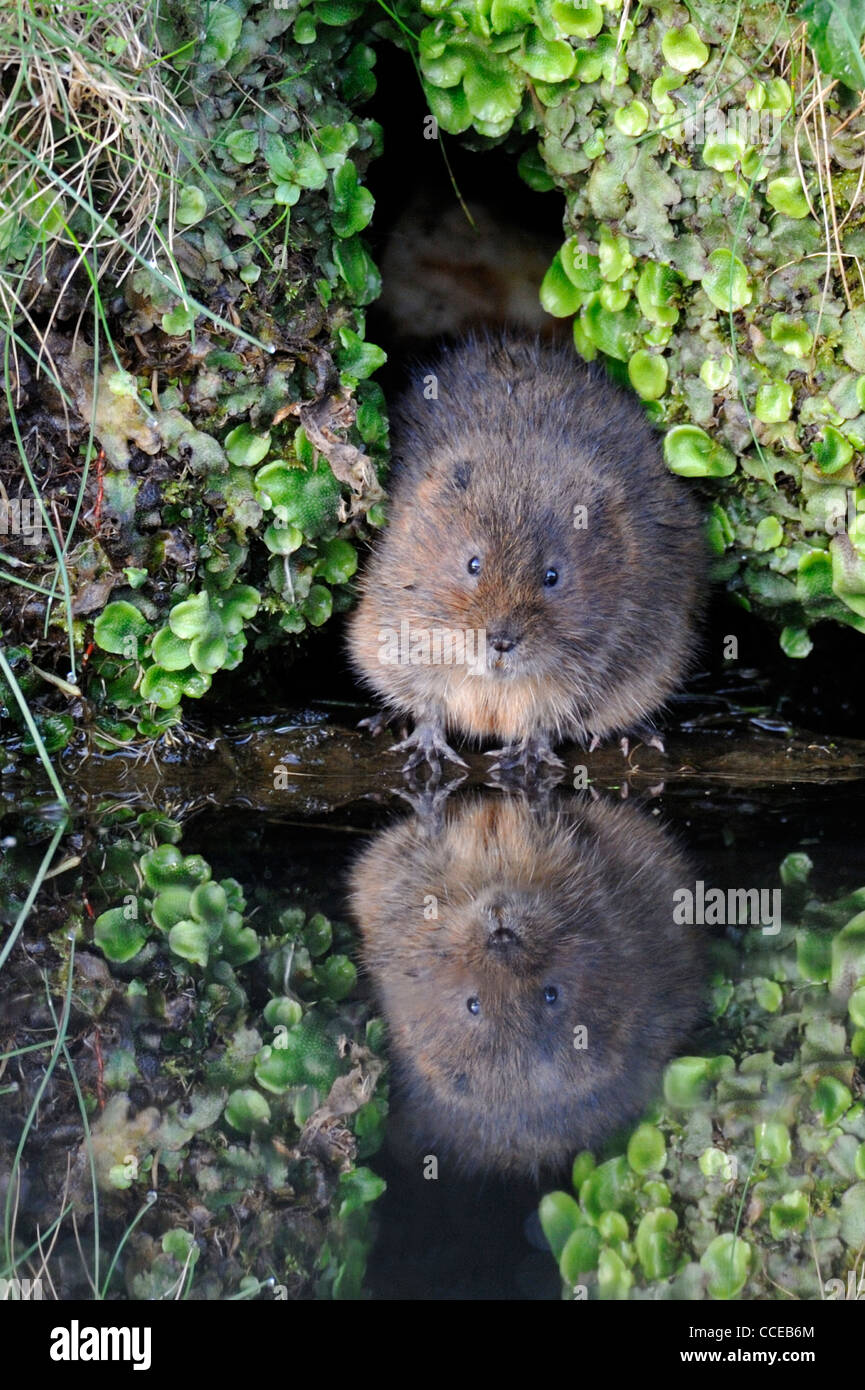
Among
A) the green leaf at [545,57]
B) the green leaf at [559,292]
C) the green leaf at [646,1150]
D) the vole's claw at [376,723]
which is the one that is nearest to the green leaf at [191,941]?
the green leaf at [646,1150]

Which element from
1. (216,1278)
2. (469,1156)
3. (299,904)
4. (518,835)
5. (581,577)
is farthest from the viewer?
(581,577)

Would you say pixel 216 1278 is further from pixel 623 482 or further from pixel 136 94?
pixel 623 482

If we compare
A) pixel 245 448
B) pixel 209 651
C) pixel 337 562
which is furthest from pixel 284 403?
pixel 209 651

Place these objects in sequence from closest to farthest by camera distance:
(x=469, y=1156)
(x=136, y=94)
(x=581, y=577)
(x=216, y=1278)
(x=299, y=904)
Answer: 1. (x=216, y=1278)
2. (x=469, y=1156)
3. (x=299, y=904)
4. (x=136, y=94)
5. (x=581, y=577)

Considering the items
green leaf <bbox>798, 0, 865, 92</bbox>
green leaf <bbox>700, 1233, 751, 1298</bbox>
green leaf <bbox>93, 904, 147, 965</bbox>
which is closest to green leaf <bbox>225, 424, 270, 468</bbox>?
green leaf <bbox>93, 904, 147, 965</bbox>

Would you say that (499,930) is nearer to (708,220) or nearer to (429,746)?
(429,746)

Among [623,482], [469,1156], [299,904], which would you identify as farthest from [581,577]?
[469,1156]
